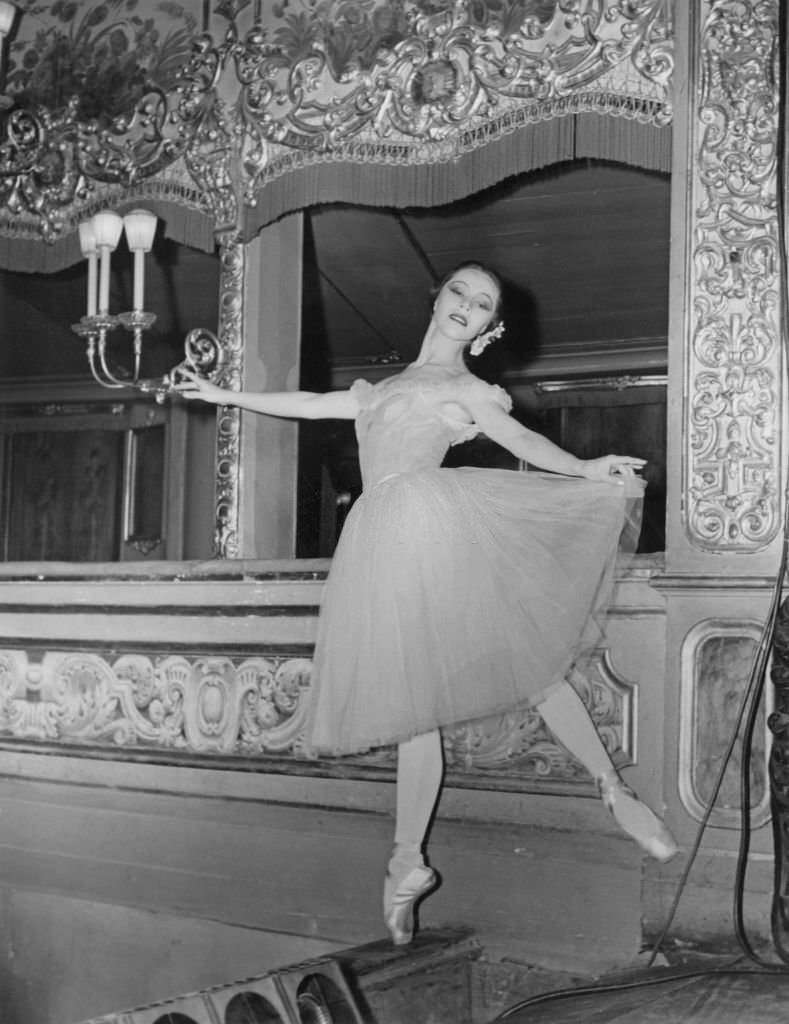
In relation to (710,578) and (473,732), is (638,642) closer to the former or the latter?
(710,578)

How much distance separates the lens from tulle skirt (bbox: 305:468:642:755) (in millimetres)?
3428

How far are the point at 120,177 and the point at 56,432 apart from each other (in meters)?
4.18

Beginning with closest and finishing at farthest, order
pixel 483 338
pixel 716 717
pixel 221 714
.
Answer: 1. pixel 716 717
2. pixel 483 338
3. pixel 221 714

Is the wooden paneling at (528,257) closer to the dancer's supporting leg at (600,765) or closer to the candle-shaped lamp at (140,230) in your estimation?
the candle-shaped lamp at (140,230)

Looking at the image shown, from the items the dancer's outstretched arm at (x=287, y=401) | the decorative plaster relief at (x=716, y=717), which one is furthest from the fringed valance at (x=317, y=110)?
the decorative plaster relief at (x=716, y=717)

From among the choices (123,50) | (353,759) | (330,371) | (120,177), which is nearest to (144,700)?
(353,759)

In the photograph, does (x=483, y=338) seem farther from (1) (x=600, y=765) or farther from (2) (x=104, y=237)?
(2) (x=104, y=237)

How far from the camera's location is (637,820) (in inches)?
139

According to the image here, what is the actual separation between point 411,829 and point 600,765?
534 millimetres

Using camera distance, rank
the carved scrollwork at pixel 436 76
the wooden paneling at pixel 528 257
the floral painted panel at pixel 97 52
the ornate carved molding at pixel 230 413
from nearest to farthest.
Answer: the carved scrollwork at pixel 436 76 < the ornate carved molding at pixel 230 413 < the floral painted panel at pixel 97 52 < the wooden paneling at pixel 528 257

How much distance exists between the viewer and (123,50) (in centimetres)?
482

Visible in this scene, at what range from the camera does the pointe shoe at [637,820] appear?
11.5 ft

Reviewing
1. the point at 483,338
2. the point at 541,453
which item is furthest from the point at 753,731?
the point at 483,338

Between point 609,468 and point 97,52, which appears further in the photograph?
point 97,52
